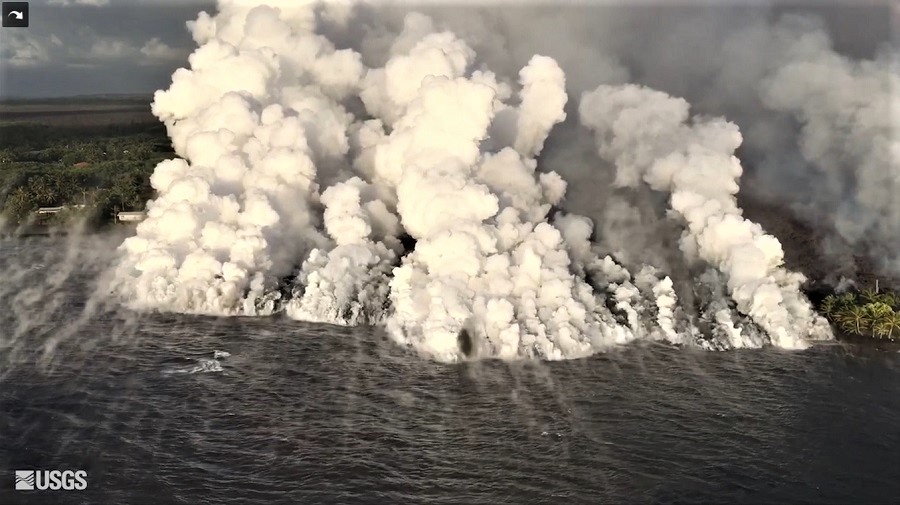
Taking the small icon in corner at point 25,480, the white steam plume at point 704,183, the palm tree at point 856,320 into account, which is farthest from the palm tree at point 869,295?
the small icon in corner at point 25,480

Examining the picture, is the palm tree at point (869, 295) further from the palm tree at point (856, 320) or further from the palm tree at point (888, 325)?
the palm tree at point (888, 325)

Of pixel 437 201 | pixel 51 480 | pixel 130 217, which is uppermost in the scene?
pixel 130 217

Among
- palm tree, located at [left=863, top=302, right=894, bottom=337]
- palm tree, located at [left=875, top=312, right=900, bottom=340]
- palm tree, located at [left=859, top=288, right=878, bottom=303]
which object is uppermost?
palm tree, located at [left=859, top=288, right=878, bottom=303]

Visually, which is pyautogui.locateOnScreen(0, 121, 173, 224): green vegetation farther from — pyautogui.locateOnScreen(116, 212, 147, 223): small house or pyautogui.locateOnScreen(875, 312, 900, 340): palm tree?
pyautogui.locateOnScreen(875, 312, 900, 340): palm tree

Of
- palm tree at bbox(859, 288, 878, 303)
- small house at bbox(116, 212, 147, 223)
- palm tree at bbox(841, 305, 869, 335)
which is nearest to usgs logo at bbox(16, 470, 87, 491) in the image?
palm tree at bbox(841, 305, 869, 335)

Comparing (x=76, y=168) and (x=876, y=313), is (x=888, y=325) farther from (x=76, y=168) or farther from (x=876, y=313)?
(x=76, y=168)

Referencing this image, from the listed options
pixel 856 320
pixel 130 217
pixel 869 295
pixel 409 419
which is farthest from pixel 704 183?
pixel 130 217

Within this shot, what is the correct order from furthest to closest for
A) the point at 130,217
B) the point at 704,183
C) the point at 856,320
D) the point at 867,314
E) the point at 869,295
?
the point at 130,217
the point at 704,183
the point at 869,295
the point at 867,314
the point at 856,320
